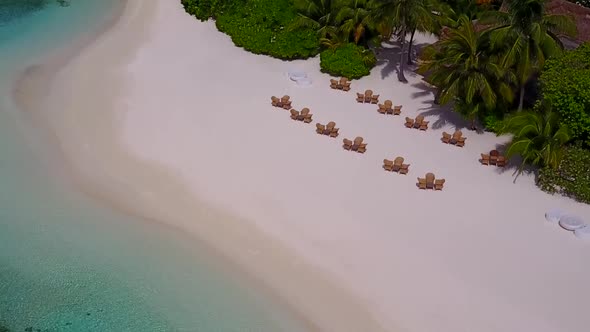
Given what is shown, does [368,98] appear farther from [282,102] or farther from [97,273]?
[97,273]

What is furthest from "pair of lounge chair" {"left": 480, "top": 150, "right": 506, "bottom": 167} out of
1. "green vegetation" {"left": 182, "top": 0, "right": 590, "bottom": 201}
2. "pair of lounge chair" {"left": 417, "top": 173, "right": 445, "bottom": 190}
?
"pair of lounge chair" {"left": 417, "top": 173, "right": 445, "bottom": 190}

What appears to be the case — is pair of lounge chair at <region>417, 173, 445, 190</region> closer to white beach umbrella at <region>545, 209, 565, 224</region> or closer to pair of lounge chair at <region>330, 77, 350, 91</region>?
white beach umbrella at <region>545, 209, 565, 224</region>

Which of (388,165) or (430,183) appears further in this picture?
(388,165)

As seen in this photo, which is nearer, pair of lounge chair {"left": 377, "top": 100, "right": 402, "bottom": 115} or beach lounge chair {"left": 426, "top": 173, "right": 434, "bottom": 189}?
beach lounge chair {"left": 426, "top": 173, "right": 434, "bottom": 189}

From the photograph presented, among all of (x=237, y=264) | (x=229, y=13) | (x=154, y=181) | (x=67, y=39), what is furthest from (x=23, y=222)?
(x=229, y=13)

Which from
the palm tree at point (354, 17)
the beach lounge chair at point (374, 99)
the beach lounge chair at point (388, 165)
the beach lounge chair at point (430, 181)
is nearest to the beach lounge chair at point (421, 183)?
the beach lounge chair at point (430, 181)

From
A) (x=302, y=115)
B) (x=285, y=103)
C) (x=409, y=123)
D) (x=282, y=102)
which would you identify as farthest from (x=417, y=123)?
(x=282, y=102)
